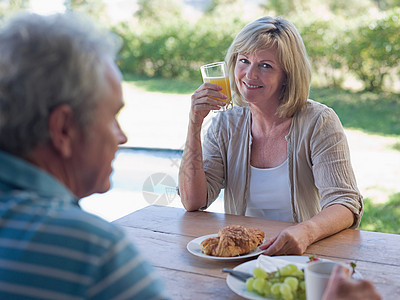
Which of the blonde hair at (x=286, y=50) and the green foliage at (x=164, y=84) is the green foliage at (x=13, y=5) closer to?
the green foliage at (x=164, y=84)

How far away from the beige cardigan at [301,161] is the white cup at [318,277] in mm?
862

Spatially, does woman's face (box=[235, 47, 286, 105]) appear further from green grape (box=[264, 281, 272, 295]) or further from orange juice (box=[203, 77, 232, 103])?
green grape (box=[264, 281, 272, 295])

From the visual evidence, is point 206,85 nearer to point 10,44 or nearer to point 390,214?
point 10,44

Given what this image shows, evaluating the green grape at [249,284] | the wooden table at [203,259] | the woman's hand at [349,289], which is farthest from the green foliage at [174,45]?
the woman's hand at [349,289]

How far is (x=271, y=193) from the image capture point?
2.17 meters

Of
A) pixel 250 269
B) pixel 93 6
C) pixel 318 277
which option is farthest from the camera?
pixel 93 6

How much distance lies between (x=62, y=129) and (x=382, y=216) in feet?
13.7

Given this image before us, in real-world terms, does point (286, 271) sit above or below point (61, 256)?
below

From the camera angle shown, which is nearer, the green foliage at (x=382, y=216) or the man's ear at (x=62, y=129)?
the man's ear at (x=62, y=129)

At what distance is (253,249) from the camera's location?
1.55 m

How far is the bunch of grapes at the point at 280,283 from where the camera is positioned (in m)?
1.16

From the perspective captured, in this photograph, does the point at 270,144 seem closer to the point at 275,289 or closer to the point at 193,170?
the point at 193,170

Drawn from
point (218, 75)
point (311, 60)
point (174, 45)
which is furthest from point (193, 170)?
point (174, 45)

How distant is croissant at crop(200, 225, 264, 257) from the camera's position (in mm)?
1496
